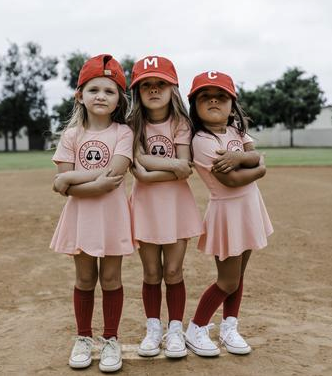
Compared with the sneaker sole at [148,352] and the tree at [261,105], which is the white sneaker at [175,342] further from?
the tree at [261,105]

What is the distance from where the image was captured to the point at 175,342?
2.65m

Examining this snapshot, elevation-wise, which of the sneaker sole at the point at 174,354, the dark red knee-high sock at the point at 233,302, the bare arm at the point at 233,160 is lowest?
the sneaker sole at the point at 174,354

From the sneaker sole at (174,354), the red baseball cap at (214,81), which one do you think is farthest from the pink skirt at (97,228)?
the red baseball cap at (214,81)

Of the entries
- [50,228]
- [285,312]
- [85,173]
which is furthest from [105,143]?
[50,228]

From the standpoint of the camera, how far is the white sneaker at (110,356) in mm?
2475

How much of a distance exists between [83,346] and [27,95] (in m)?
44.0

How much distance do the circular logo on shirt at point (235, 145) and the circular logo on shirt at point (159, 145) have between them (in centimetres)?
33

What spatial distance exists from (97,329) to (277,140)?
131ft

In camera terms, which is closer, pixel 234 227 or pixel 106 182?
pixel 106 182

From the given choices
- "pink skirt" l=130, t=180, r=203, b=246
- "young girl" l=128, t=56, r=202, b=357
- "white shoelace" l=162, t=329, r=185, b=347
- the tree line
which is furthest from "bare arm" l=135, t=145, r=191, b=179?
the tree line

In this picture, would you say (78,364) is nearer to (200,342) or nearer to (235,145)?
(200,342)

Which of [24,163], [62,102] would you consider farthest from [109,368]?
[62,102]

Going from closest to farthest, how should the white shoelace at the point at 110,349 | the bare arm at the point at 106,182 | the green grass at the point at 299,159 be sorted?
the bare arm at the point at 106,182
the white shoelace at the point at 110,349
the green grass at the point at 299,159

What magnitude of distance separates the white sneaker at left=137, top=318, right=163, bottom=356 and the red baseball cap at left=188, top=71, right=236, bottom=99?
4.33 feet
